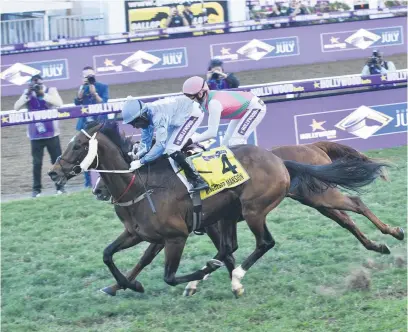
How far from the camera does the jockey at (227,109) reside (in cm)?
793

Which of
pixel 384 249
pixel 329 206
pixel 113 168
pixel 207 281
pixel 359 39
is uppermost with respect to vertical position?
pixel 359 39

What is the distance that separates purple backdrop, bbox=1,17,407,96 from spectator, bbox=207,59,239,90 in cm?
669

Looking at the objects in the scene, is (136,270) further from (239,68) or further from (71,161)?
(239,68)

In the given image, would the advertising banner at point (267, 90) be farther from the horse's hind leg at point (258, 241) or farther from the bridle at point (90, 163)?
the horse's hind leg at point (258, 241)

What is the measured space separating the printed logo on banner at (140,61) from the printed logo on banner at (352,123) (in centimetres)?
660

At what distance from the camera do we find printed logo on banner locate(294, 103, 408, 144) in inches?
538

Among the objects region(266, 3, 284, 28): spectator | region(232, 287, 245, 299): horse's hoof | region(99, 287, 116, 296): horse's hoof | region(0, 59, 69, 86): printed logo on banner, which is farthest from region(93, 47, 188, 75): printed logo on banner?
region(232, 287, 245, 299): horse's hoof

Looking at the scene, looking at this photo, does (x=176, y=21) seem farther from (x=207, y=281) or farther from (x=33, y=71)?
(x=207, y=281)

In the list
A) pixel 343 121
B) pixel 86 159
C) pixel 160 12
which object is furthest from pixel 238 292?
pixel 160 12

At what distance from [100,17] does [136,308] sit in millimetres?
15752

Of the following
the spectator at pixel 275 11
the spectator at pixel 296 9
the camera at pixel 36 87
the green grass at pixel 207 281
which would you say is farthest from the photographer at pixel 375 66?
the spectator at pixel 275 11

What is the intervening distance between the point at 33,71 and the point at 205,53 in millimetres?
4086

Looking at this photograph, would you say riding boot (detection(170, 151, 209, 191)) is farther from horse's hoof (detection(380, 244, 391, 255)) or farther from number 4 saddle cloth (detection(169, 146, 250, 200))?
horse's hoof (detection(380, 244, 391, 255))

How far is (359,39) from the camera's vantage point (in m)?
20.6
